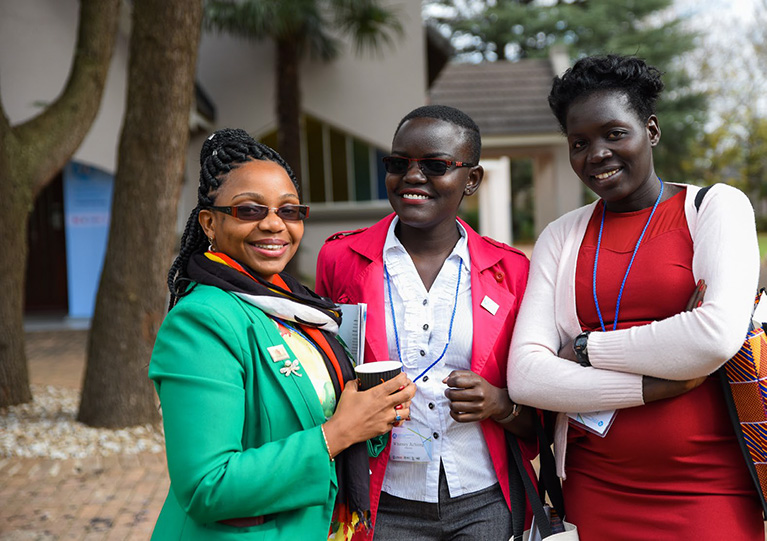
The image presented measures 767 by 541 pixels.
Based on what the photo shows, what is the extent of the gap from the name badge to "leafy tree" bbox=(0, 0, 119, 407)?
224 inches

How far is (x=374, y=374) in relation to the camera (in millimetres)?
1862

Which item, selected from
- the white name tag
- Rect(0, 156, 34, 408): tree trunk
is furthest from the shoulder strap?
Rect(0, 156, 34, 408): tree trunk

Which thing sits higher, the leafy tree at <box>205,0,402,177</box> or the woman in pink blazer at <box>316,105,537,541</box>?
the leafy tree at <box>205,0,402,177</box>

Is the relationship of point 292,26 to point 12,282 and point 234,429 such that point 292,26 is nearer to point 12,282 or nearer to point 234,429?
point 12,282

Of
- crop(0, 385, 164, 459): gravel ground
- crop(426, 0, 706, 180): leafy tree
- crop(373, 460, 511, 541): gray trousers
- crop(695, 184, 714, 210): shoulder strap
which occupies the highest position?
crop(426, 0, 706, 180): leafy tree

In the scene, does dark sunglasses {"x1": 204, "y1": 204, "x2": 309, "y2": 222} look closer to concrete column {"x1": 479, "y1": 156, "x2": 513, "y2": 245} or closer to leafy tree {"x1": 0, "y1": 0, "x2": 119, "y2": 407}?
leafy tree {"x1": 0, "y1": 0, "x2": 119, "y2": 407}

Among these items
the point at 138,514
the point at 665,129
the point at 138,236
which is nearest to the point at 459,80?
the point at 665,129

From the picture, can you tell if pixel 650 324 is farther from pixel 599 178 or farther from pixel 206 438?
pixel 206 438

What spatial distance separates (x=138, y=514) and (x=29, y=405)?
118 inches

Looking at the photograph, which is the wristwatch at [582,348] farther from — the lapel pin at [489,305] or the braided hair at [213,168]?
the braided hair at [213,168]

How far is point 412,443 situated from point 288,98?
11971 mm

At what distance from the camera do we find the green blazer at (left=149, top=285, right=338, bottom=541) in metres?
1.65

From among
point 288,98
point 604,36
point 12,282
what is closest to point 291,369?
point 12,282

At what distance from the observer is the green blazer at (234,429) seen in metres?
1.65
